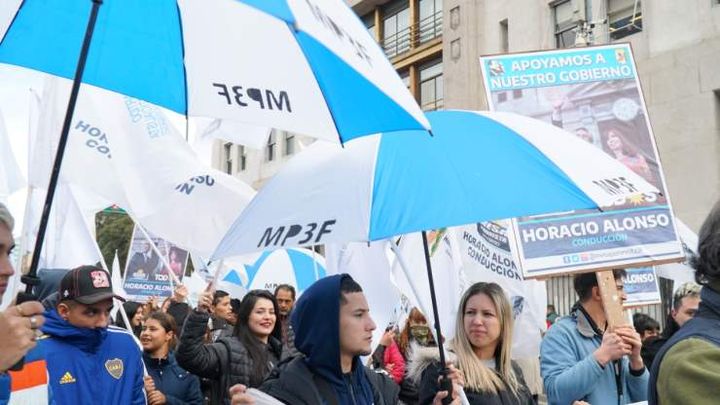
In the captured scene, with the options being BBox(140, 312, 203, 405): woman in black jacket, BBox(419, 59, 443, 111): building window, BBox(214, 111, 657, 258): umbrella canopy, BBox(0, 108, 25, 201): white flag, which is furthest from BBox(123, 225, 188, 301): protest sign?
BBox(419, 59, 443, 111): building window

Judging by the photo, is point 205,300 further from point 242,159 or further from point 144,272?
point 242,159

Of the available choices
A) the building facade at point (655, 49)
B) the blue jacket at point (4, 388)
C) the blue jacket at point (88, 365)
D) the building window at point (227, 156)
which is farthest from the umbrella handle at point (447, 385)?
the building window at point (227, 156)

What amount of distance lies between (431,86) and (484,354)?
895 inches

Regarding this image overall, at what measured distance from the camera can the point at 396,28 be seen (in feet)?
95.7

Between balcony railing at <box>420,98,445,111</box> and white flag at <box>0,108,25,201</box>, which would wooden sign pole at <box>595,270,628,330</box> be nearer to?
white flag at <box>0,108,25,201</box>

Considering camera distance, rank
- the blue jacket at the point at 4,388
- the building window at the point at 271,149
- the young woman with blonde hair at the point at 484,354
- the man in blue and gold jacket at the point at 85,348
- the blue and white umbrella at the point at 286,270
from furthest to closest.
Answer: the building window at the point at 271,149 < the blue and white umbrella at the point at 286,270 < the young woman with blonde hair at the point at 484,354 < the man in blue and gold jacket at the point at 85,348 < the blue jacket at the point at 4,388

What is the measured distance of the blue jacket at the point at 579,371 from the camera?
152 inches

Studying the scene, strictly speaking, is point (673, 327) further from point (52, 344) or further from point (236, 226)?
point (52, 344)

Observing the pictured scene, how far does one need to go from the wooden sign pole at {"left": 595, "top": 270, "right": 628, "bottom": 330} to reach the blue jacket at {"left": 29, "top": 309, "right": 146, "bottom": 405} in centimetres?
253

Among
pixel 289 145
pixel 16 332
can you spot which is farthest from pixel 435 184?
pixel 289 145

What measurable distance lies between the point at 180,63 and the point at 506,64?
267cm

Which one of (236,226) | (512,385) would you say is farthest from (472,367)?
(236,226)

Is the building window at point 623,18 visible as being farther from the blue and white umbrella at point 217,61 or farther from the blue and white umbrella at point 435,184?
the blue and white umbrella at point 217,61

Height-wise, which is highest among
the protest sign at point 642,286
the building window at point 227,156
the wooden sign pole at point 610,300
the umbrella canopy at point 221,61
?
the building window at point 227,156
